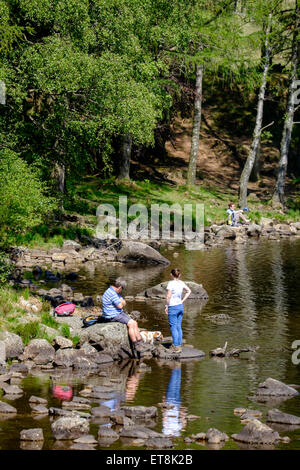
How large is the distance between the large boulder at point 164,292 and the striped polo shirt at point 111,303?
729cm

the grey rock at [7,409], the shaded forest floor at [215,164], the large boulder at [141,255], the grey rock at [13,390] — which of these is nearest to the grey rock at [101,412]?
the grey rock at [7,409]

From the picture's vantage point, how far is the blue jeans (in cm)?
1861

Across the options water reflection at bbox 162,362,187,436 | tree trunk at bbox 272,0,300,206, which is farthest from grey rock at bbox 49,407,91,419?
tree trunk at bbox 272,0,300,206

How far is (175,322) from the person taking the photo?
61.4 ft

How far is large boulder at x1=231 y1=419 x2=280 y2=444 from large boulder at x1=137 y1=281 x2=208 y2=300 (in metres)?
13.0

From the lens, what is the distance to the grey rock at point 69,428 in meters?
12.6

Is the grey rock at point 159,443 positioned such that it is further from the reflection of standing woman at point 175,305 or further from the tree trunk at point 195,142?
the tree trunk at point 195,142

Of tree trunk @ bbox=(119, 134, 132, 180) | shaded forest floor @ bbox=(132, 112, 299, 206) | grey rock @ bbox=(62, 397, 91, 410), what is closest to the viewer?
grey rock @ bbox=(62, 397, 91, 410)

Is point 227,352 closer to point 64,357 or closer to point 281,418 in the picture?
point 64,357

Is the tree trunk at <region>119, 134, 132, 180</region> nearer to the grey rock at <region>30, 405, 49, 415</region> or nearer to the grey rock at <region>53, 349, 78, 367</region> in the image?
the grey rock at <region>53, 349, 78, 367</region>

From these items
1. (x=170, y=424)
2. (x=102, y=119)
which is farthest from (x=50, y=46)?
(x=170, y=424)

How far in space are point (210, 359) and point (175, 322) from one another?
130cm
